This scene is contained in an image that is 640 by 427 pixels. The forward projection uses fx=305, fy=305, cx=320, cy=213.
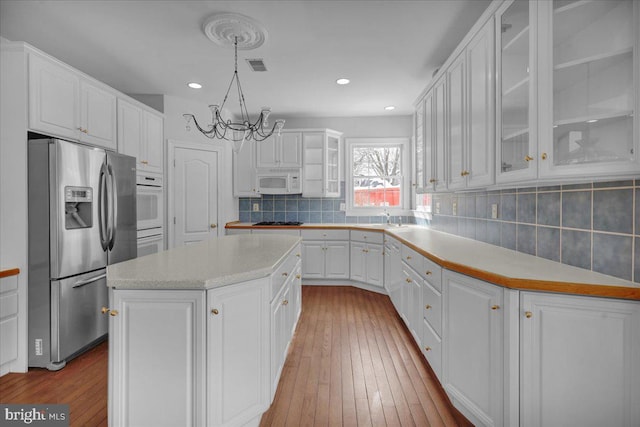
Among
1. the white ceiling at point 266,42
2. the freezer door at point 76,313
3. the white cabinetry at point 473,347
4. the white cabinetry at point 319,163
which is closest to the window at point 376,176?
the white cabinetry at point 319,163

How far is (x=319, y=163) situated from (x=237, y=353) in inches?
141

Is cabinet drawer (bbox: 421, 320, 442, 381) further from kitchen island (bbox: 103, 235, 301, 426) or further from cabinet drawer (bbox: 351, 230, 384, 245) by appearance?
cabinet drawer (bbox: 351, 230, 384, 245)

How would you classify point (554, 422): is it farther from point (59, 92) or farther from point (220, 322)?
point (59, 92)

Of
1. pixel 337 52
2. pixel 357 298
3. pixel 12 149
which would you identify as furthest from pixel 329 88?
pixel 12 149

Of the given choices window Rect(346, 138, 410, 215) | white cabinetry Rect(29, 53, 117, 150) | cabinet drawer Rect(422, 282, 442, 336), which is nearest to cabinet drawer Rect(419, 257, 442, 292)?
cabinet drawer Rect(422, 282, 442, 336)

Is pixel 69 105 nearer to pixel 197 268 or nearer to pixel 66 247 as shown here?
pixel 66 247

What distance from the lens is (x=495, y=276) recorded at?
142cm

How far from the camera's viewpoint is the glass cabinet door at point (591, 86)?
122 centimetres

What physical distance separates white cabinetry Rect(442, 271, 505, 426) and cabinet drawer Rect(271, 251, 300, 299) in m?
1.02

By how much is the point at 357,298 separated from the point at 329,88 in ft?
8.69

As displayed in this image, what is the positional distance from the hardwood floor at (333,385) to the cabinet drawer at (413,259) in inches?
27.2

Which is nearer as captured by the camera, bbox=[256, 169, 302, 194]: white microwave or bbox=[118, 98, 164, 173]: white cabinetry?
bbox=[118, 98, 164, 173]: white cabinetry

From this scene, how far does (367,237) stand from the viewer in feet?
13.7

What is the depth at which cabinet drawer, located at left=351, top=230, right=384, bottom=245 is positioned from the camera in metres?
4.04
